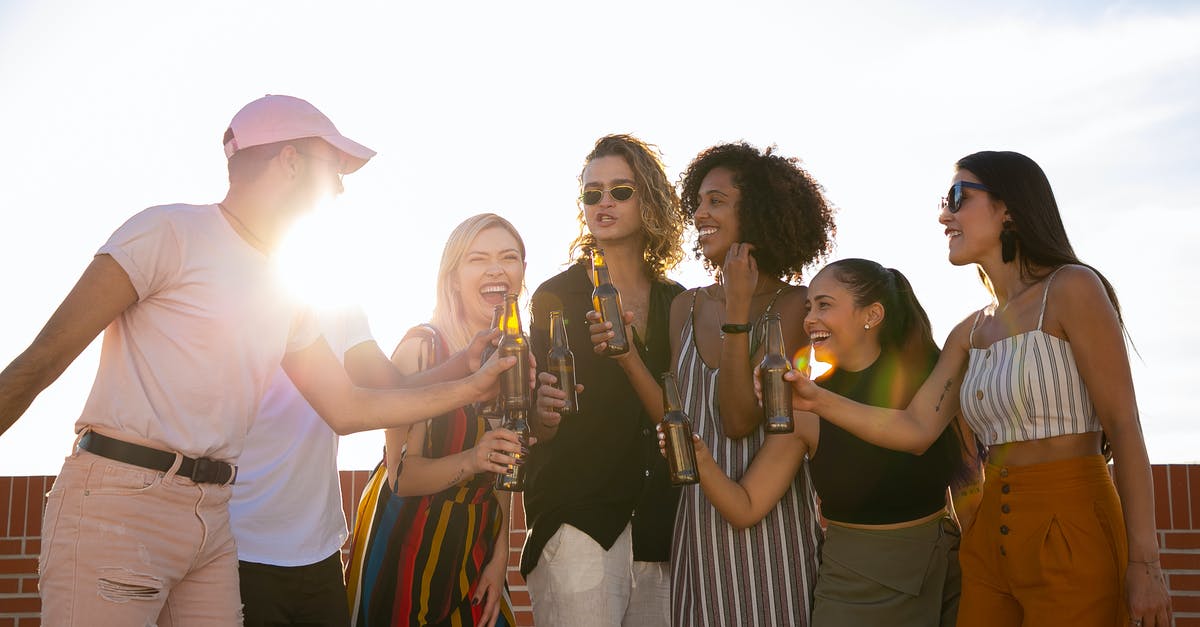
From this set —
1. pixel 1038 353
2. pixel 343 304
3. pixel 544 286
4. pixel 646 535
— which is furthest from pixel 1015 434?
pixel 343 304

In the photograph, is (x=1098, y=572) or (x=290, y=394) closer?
(x=1098, y=572)

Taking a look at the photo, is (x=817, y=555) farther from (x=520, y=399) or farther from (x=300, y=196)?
(x=300, y=196)

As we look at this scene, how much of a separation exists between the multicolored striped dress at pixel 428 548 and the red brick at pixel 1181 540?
377cm

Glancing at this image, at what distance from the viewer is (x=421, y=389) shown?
3.50 metres

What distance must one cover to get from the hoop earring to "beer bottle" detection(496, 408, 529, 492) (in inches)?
65.0

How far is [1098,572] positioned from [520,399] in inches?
72.3

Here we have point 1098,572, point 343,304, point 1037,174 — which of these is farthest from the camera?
point 343,304

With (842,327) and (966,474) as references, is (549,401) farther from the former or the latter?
(966,474)

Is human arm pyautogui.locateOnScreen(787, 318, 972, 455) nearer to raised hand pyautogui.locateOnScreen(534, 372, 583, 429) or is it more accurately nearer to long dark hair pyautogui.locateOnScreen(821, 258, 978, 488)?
long dark hair pyautogui.locateOnScreen(821, 258, 978, 488)

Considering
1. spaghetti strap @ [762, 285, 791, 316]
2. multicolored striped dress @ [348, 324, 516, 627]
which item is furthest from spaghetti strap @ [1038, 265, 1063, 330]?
multicolored striped dress @ [348, 324, 516, 627]

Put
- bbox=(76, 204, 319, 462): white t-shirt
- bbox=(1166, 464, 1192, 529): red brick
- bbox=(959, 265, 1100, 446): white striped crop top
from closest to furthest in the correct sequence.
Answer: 1. bbox=(76, 204, 319, 462): white t-shirt
2. bbox=(959, 265, 1100, 446): white striped crop top
3. bbox=(1166, 464, 1192, 529): red brick

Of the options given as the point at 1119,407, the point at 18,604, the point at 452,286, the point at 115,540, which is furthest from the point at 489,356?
the point at 18,604

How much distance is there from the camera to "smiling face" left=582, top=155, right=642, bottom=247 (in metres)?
4.50

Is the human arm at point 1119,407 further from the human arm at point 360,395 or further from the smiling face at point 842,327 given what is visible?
the human arm at point 360,395
